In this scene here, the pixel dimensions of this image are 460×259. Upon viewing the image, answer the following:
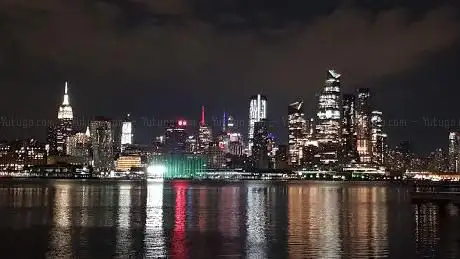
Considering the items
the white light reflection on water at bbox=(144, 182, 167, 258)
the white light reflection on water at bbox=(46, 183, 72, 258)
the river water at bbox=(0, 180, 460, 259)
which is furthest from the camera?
the river water at bbox=(0, 180, 460, 259)

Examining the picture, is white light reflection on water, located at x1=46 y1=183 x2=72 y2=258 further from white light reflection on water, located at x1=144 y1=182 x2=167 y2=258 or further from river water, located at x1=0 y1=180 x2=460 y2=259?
white light reflection on water, located at x1=144 y1=182 x2=167 y2=258

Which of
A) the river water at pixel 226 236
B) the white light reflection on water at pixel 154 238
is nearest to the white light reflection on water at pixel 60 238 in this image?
the river water at pixel 226 236

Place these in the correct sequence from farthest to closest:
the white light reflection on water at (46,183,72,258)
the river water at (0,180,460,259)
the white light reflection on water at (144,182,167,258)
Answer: the river water at (0,180,460,259)
the white light reflection on water at (144,182,167,258)
the white light reflection on water at (46,183,72,258)

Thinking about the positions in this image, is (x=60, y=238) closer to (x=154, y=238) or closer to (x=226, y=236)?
(x=154, y=238)

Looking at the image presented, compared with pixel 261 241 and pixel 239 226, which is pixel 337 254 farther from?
pixel 239 226

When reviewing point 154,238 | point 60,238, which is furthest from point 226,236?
point 60,238

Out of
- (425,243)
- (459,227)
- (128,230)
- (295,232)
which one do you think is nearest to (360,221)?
(459,227)

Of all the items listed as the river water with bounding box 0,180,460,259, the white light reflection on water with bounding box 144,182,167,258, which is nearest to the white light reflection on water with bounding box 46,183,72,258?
the river water with bounding box 0,180,460,259

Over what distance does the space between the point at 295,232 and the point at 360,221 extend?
36.3ft

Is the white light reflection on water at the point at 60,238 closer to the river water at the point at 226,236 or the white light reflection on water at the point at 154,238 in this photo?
the river water at the point at 226,236

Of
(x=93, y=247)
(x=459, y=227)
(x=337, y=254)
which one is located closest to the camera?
(x=337, y=254)

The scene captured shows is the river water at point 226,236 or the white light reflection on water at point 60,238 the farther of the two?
the river water at point 226,236

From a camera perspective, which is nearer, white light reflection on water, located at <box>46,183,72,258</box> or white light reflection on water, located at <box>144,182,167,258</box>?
white light reflection on water, located at <box>46,183,72,258</box>

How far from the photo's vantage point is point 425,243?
34.0 m
